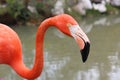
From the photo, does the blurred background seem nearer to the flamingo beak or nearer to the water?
the water

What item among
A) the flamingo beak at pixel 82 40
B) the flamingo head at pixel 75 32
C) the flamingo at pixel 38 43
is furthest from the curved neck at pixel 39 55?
the flamingo beak at pixel 82 40

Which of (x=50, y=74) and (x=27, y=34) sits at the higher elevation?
(x=50, y=74)

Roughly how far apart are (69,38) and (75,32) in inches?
183

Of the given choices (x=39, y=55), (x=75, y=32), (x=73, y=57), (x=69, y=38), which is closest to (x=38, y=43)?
(x=39, y=55)

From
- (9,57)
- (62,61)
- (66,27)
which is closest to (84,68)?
(62,61)

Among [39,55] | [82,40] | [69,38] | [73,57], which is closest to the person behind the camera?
[82,40]

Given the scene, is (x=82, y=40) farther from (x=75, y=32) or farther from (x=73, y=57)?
(x=73, y=57)

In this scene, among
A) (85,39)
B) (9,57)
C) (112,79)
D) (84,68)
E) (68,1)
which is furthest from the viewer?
(68,1)

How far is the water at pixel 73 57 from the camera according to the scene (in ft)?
17.5

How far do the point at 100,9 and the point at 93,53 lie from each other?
4947 mm

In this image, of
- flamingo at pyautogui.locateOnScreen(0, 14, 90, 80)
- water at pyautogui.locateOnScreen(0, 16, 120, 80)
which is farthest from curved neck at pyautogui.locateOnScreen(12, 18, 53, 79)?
water at pyautogui.locateOnScreen(0, 16, 120, 80)

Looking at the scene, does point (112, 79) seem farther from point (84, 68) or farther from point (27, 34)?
point (27, 34)

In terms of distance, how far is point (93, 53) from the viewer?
6551 millimetres

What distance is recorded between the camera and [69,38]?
777 cm
